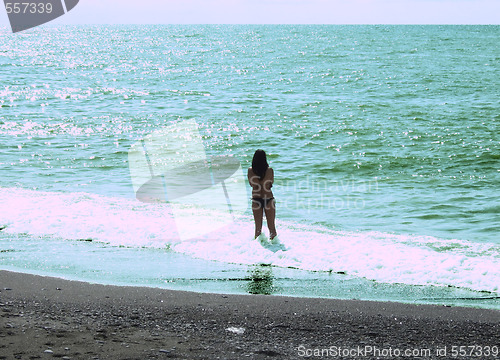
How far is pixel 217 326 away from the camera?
5.91 metres

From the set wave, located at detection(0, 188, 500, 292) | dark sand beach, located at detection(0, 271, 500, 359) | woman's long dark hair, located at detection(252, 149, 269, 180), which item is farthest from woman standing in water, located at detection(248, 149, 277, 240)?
dark sand beach, located at detection(0, 271, 500, 359)

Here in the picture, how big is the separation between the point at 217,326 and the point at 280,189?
875cm

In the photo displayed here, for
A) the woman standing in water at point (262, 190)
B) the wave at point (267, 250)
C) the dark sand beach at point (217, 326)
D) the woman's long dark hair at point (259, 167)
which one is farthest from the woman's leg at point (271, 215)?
the dark sand beach at point (217, 326)

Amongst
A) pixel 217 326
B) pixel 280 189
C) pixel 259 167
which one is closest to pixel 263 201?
pixel 259 167

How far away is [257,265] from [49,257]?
9.84ft

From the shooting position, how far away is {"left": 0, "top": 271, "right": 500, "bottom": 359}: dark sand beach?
527 cm

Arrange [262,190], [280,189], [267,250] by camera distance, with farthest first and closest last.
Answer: [280,189] → [262,190] → [267,250]

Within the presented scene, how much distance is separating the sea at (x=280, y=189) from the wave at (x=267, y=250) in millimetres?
39

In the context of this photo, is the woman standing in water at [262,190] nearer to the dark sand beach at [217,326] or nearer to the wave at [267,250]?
the wave at [267,250]

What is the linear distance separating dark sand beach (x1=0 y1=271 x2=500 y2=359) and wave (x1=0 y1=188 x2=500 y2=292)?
156cm

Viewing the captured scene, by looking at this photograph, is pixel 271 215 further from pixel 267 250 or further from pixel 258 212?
pixel 267 250

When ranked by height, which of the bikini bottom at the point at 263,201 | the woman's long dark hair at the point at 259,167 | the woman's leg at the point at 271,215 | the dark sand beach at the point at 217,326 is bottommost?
the dark sand beach at the point at 217,326

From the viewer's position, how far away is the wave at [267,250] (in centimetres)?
818

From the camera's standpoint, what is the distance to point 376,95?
1265 inches
